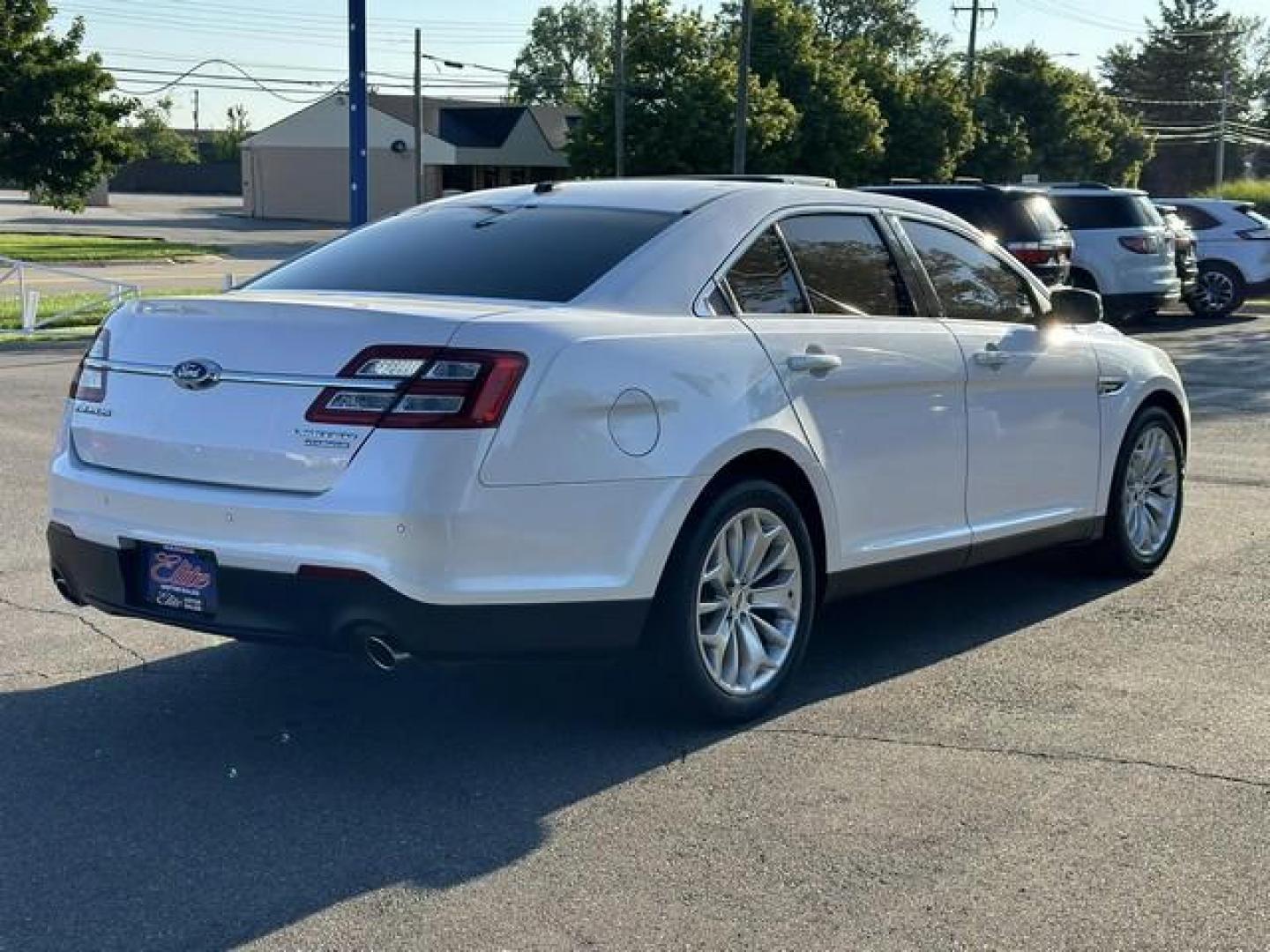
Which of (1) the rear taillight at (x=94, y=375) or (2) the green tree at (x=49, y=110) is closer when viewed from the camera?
(1) the rear taillight at (x=94, y=375)

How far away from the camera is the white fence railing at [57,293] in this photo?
19625mm

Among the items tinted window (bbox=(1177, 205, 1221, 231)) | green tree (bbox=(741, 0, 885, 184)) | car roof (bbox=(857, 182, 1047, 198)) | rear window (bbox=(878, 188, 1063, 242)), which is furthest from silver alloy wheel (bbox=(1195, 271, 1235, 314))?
green tree (bbox=(741, 0, 885, 184))

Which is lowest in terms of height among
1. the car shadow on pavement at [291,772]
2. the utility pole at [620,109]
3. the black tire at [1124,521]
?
the car shadow on pavement at [291,772]

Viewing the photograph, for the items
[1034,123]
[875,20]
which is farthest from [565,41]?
[1034,123]

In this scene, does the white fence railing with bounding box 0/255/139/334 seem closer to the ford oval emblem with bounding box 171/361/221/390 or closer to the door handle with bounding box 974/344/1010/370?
the door handle with bounding box 974/344/1010/370

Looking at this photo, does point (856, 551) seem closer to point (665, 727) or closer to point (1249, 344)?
point (665, 727)

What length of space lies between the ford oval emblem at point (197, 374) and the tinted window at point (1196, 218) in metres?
22.3

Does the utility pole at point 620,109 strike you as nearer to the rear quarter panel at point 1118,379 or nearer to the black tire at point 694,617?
the rear quarter panel at point 1118,379

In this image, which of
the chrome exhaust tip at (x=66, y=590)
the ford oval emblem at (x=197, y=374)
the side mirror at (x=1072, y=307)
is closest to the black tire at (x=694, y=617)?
the ford oval emblem at (x=197, y=374)

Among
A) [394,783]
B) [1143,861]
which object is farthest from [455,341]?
[1143,861]

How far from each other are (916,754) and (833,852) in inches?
32.1

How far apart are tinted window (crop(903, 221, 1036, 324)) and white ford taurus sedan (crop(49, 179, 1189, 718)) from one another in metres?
0.03

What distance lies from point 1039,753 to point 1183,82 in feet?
359

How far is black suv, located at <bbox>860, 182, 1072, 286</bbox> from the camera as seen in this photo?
57.5ft
